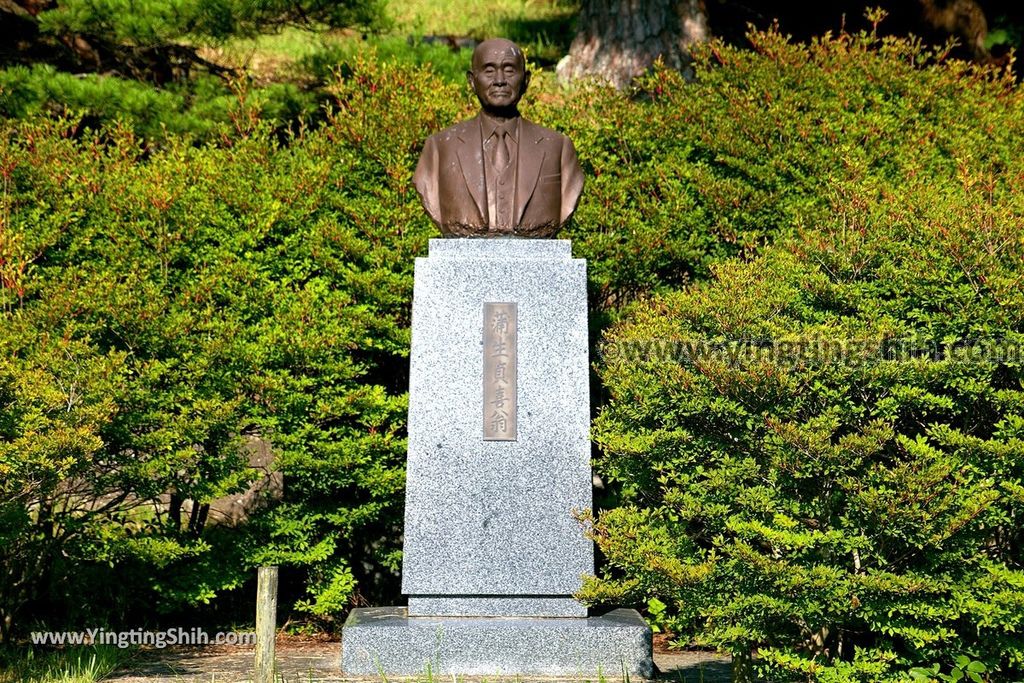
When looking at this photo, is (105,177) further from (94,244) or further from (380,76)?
(380,76)

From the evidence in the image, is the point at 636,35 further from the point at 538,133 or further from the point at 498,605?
the point at 498,605

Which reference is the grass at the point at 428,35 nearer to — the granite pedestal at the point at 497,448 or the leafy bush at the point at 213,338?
the leafy bush at the point at 213,338

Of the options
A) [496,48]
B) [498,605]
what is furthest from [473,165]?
[498,605]

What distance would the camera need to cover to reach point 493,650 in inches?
226

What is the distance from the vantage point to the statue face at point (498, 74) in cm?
644

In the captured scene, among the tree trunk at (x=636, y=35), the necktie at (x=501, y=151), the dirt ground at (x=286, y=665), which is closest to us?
the dirt ground at (x=286, y=665)

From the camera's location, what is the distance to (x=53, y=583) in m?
7.20

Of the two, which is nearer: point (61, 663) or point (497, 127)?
point (61, 663)

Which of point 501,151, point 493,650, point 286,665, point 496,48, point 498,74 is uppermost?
point 496,48

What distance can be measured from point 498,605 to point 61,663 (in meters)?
→ 2.22

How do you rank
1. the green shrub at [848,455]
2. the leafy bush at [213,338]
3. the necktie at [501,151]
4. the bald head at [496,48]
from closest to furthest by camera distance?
the green shrub at [848,455] → the bald head at [496,48] → the necktie at [501,151] → the leafy bush at [213,338]

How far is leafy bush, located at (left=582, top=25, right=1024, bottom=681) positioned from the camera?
16.1ft

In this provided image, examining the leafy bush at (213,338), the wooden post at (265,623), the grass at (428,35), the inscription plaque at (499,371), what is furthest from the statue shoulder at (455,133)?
the grass at (428,35)

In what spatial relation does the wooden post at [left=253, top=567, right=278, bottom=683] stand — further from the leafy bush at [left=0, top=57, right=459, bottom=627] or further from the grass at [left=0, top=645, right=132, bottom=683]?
the leafy bush at [left=0, top=57, right=459, bottom=627]
